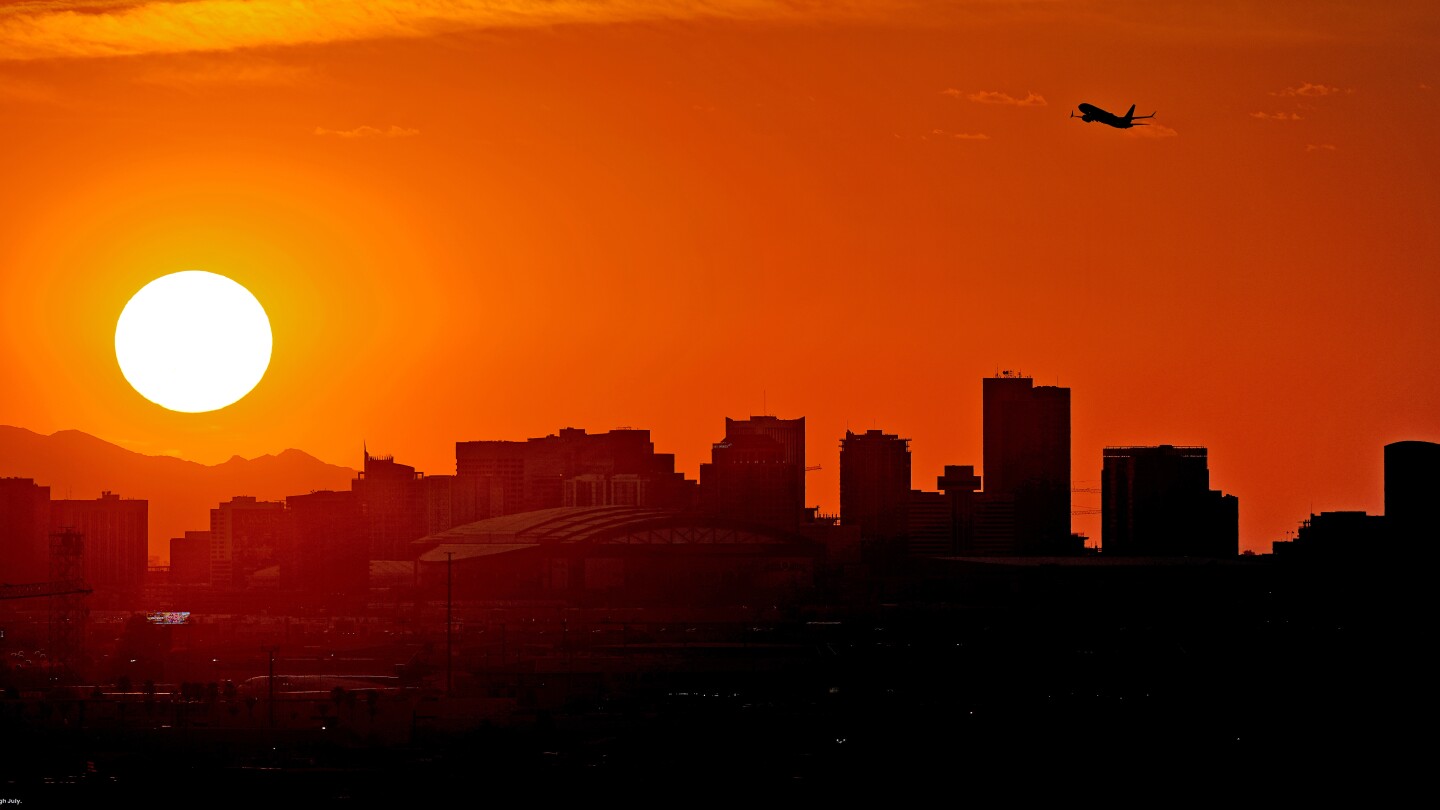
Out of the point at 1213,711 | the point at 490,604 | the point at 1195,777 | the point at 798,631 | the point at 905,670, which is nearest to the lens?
the point at 1195,777

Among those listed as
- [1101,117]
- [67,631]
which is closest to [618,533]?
[67,631]

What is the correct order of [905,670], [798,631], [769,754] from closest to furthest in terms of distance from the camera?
[769,754], [905,670], [798,631]

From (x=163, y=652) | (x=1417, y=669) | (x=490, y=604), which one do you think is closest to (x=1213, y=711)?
(x=1417, y=669)

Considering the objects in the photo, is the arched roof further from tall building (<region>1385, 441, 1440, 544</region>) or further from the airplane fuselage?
the airplane fuselage

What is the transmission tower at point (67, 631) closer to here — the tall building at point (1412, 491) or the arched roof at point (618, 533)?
the arched roof at point (618, 533)

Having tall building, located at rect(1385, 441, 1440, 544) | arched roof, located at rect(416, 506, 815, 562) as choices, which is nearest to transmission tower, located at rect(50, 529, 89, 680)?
arched roof, located at rect(416, 506, 815, 562)

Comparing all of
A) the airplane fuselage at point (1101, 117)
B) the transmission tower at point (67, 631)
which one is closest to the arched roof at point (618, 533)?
the transmission tower at point (67, 631)

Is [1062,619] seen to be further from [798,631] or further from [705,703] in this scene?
[705,703]

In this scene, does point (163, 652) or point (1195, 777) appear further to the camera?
point (163, 652)

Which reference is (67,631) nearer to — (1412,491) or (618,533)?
(618,533)
